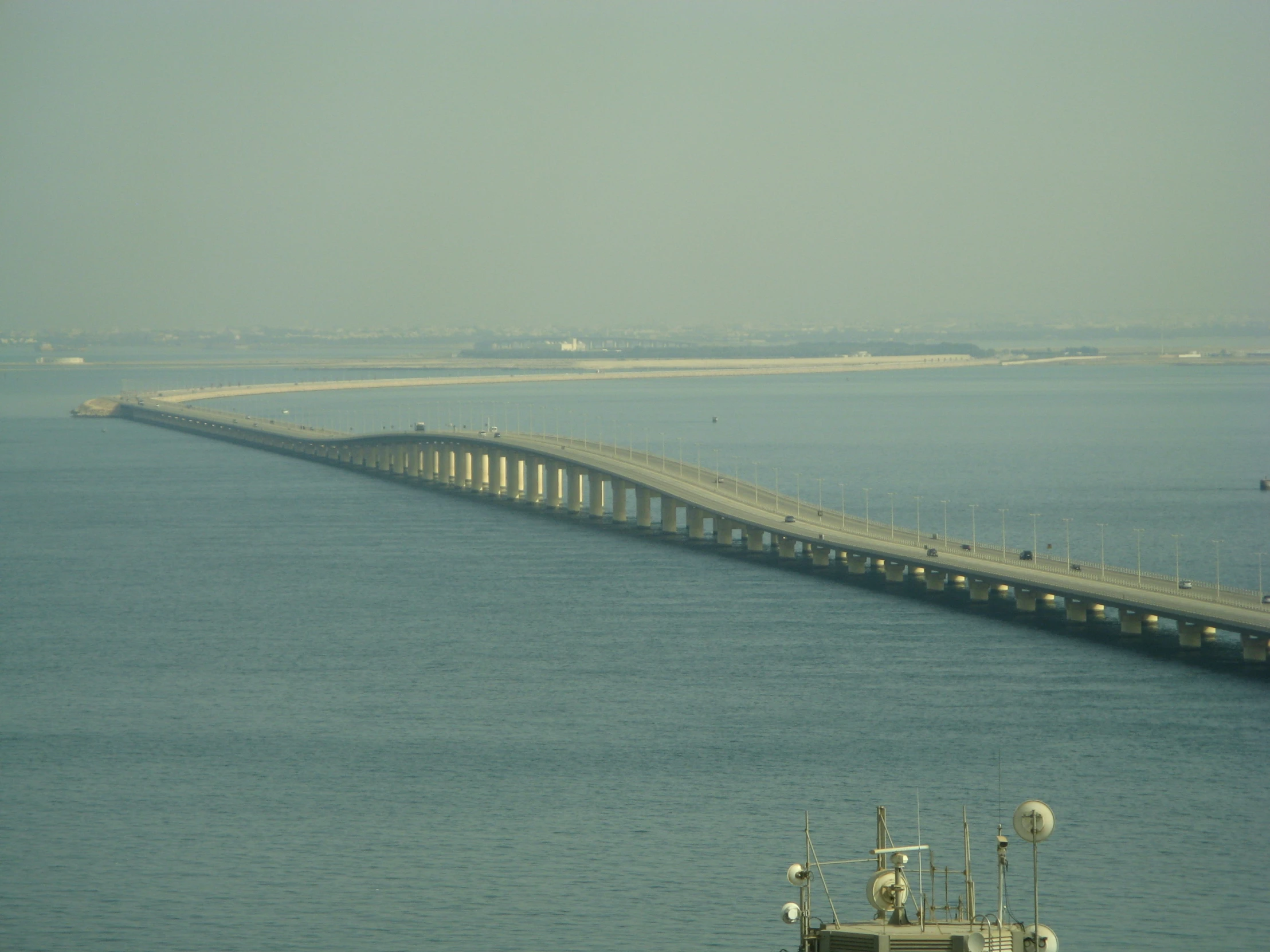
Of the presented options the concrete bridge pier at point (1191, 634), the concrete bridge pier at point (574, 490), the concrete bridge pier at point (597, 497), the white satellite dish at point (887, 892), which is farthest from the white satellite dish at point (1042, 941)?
the concrete bridge pier at point (574, 490)

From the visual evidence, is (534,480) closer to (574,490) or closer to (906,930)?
(574,490)

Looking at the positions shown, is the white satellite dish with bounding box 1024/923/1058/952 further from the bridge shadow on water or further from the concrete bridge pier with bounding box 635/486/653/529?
the concrete bridge pier with bounding box 635/486/653/529

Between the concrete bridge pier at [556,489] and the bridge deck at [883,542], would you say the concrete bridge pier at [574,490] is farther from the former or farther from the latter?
the concrete bridge pier at [556,489]

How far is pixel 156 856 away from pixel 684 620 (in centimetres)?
3679

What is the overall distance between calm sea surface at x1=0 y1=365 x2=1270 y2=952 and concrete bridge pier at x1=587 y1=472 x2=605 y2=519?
25.3 metres

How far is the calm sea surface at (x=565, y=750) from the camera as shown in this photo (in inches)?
1678

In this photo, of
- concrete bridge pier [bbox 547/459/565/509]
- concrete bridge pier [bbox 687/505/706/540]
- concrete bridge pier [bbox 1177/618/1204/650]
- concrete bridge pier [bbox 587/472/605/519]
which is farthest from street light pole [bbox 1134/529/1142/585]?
concrete bridge pier [bbox 547/459/565/509]

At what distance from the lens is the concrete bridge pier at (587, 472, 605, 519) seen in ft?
436

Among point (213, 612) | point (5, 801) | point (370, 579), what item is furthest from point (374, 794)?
point (370, 579)

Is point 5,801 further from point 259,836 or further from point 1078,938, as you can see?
point 1078,938

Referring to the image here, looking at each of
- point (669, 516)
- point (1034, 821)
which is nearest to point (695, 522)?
point (669, 516)

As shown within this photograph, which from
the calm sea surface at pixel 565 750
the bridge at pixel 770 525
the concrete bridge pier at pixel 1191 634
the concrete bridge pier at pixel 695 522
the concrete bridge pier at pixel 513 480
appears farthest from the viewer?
the concrete bridge pier at pixel 513 480

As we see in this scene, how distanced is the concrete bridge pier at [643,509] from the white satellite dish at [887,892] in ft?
316

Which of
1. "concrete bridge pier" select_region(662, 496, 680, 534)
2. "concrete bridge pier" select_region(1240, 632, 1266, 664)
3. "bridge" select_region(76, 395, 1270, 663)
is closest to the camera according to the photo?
"concrete bridge pier" select_region(1240, 632, 1266, 664)
